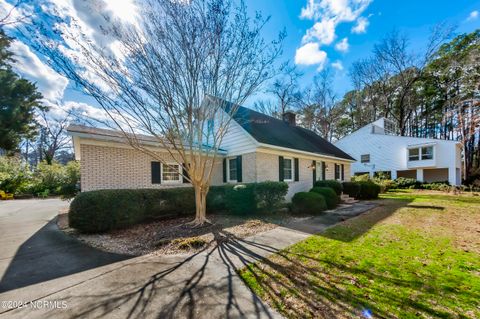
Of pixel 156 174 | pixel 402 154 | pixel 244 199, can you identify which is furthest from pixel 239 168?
pixel 402 154

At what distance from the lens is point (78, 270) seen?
3.88m

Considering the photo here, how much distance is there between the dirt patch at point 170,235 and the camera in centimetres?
508

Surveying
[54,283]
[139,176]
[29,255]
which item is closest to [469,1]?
[139,176]

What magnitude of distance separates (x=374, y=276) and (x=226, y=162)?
375 inches

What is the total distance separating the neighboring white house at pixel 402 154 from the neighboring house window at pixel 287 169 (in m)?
17.9

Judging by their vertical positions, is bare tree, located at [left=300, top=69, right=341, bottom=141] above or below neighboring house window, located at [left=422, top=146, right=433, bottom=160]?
above

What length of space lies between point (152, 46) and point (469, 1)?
14.7 meters

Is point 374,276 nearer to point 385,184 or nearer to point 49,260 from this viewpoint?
point 49,260

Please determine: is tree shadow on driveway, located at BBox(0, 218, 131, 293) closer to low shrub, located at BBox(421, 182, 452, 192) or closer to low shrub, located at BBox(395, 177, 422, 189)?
low shrub, located at BBox(421, 182, 452, 192)

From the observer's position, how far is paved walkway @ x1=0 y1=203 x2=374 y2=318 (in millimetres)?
2625

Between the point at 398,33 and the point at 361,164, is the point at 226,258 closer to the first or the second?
the point at 361,164

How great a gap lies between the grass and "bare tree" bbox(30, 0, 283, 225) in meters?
4.21

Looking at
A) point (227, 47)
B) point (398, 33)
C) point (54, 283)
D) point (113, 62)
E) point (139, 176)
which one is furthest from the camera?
point (398, 33)

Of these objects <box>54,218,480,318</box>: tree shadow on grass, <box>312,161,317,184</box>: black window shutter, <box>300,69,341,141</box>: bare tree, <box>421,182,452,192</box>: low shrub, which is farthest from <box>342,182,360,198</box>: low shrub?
<box>300,69,341,141</box>: bare tree
